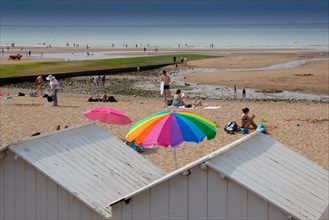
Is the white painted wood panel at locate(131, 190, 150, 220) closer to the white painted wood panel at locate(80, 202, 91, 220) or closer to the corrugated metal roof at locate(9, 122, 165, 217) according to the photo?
the corrugated metal roof at locate(9, 122, 165, 217)

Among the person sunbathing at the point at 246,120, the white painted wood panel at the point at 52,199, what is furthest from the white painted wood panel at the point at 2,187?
the person sunbathing at the point at 246,120

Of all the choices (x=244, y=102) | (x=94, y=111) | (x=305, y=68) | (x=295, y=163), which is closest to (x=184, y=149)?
(x=94, y=111)

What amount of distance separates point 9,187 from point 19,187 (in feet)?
0.43

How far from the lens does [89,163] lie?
8.69 meters

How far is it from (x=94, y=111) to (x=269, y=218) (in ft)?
31.2

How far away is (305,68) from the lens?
49.7 m

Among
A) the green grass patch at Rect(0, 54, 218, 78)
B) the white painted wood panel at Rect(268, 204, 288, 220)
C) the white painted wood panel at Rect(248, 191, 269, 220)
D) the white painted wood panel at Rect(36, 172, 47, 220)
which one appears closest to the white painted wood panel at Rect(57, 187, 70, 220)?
the white painted wood panel at Rect(36, 172, 47, 220)

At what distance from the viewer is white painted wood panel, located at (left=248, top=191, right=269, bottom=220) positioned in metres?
6.77

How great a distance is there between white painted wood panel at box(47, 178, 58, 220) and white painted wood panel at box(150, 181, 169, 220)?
4.49 feet

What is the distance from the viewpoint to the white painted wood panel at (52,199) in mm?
→ 7871

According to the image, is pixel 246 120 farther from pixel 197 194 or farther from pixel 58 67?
pixel 58 67

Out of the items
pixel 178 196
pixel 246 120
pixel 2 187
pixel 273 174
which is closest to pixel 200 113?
pixel 246 120

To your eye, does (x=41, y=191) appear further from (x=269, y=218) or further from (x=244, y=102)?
(x=244, y=102)

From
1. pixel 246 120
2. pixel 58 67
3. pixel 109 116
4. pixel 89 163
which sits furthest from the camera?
pixel 58 67
